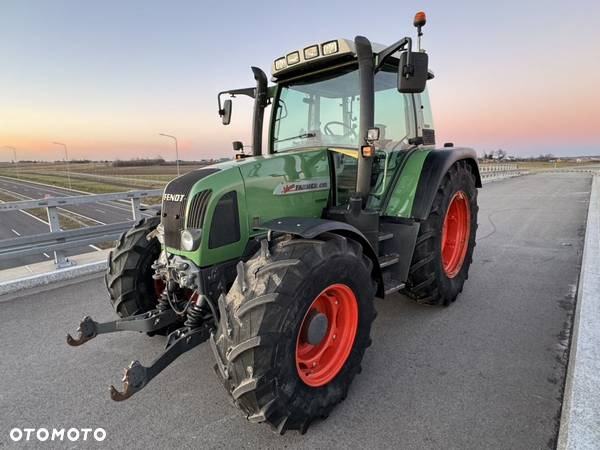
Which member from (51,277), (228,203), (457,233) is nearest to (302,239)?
(228,203)

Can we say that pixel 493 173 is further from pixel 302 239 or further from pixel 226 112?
pixel 302 239

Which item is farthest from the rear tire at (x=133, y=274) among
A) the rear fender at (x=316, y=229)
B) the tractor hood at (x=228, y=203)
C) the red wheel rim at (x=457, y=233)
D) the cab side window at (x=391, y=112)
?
the red wheel rim at (x=457, y=233)

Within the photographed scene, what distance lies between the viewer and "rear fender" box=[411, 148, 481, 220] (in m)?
3.37

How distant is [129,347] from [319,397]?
1.84m

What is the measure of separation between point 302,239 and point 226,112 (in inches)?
84.8

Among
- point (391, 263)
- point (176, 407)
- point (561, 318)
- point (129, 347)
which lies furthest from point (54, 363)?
point (561, 318)

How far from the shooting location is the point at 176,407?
2.36 metres

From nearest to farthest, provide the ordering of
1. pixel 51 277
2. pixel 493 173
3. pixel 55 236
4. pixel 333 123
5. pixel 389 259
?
pixel 389 259 → pixel 333 123 → pixel 51 277 → pixel 55 236 → pixel 493 173

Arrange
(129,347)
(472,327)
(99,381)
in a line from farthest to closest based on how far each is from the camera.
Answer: (472,327), (129,347), (99,381)

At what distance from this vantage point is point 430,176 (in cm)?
352

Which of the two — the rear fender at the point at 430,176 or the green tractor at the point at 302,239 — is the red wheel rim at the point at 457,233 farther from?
the rear fender at the point at 430,176

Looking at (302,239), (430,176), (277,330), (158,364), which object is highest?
(430,176)

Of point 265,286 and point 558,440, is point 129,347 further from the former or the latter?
point 558,440

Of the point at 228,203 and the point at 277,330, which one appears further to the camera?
the point at 228,203
